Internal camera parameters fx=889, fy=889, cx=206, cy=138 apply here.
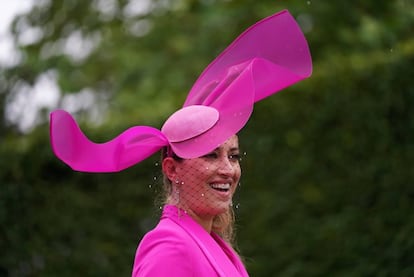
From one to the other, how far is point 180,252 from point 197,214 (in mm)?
300

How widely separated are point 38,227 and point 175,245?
398cm

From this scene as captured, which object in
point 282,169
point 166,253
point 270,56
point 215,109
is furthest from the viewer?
point 282,169

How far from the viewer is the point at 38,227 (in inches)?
262

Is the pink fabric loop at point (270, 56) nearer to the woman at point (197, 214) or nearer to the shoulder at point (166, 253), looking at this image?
the woman at point (197, 214)

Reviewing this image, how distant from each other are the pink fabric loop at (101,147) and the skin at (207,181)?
0.11m

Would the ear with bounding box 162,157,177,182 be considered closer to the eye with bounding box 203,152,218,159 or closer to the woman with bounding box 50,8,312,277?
the woman with bounding box 50,8,312,277

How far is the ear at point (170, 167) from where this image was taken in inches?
124

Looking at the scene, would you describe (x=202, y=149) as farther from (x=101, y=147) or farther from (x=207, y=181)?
(x=101, y=147)

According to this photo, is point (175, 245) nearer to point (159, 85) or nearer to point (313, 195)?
point (313, 195)

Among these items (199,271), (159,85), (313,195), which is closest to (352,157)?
(313,195)

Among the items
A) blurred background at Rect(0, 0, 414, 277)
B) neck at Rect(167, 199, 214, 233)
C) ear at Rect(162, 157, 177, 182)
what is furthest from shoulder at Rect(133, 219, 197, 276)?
blurred background at Rect(0, 0, 414, 277)

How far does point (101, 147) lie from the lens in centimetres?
320

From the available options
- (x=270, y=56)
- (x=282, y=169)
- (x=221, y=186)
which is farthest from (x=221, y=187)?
(x=282, y=169)

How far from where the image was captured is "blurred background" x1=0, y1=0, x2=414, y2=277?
543 centimetres
